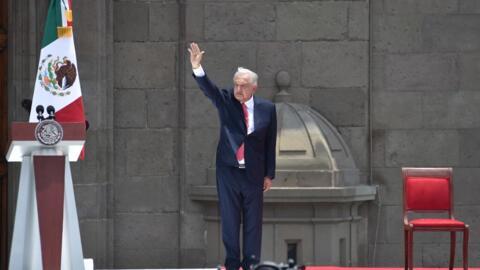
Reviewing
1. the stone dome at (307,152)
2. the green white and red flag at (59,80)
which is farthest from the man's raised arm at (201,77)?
the stone dome at (307,152)

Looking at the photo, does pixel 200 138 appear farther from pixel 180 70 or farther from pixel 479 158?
pixel 479 158

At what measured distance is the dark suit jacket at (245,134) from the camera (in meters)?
10.3

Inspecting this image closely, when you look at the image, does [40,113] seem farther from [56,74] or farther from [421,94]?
[421,94]

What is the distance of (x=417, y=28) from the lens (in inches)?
544

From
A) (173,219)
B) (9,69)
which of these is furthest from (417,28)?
(9,69)

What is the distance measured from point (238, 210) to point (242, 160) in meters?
0.37

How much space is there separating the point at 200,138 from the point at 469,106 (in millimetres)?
2627

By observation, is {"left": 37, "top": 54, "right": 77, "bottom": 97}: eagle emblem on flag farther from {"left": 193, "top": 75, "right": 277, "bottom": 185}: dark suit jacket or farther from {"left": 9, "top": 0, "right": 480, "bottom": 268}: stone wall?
{"left": 9, "top": 0, "right": 480, "bottom": 268}: stone wall

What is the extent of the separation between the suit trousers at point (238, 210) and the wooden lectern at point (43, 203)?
108 cm

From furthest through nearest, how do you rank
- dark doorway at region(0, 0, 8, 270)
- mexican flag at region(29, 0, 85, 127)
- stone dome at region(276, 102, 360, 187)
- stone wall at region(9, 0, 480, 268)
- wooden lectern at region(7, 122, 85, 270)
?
1. stone wall at region(9, 0, 480, 268)
2. dark doorway at region(0, 0, 8, 270)
3. stone dome at region(276, 102, 360, 187)
4. mexican flag at region(29, 0, 85, 127)
5. wooden lectern at region(7, 122, 85, 270)

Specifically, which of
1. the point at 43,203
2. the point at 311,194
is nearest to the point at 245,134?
the point at 43,203

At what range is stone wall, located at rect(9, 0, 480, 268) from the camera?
44.8 ft

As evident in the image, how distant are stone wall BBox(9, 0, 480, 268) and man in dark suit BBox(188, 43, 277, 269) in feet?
10.6

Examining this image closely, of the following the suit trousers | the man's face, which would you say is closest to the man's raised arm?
the man's face
